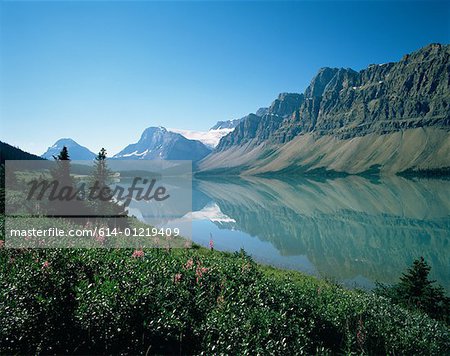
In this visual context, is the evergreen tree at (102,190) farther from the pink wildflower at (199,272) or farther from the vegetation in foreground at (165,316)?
the pink wildflower at (199,272)

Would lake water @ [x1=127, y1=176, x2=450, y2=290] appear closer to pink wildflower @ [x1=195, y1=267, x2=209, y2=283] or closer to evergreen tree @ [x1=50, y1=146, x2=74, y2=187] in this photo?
evergreen tree @ [x1=50, y1=146, x2=74, y2=187]

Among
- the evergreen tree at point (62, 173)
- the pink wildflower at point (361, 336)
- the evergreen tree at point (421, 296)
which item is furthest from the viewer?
the evergreen tree at point (62, 173)

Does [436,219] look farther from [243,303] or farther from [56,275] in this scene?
[56,275]

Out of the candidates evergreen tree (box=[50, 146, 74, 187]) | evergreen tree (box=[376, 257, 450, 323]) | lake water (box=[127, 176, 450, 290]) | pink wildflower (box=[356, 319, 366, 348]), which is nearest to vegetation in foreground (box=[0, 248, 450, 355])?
pink wildflower (box=[356, 319, 366, 348])

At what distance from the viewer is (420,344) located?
11.1 m

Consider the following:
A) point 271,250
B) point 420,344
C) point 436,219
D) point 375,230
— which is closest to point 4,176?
point 271,250

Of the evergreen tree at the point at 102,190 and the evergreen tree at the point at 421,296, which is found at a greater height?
the evergreen tree at the point at 102,190

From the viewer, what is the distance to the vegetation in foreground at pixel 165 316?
8.40 meters

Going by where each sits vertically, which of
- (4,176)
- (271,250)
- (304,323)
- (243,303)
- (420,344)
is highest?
(4,176)

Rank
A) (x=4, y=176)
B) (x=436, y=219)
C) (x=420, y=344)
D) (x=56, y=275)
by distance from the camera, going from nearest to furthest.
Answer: (x=56, y=275)
(x=420, y=344)
(x=4, y=176)
(x=436, y=219)

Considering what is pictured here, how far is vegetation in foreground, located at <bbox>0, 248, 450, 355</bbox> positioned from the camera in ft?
27.6

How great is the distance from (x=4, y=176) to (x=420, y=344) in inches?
2608

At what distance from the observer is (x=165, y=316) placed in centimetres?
916

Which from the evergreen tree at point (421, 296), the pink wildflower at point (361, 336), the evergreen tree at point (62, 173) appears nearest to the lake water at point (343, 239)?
the evergreen tree at point (421, 296)
